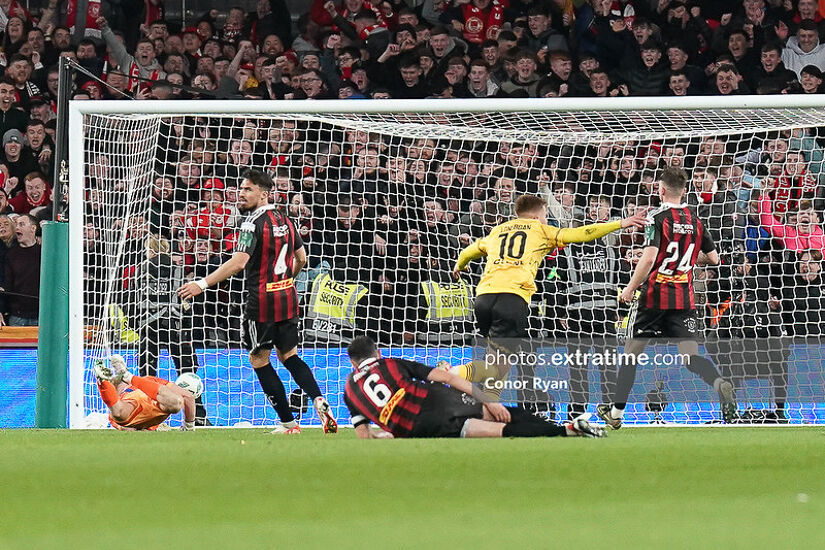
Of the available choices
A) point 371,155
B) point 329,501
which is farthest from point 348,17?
point 329,501

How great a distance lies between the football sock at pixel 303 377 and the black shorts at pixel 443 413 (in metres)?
1.42

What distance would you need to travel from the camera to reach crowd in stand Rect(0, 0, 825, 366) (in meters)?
10.3

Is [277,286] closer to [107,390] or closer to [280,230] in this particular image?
[280,230]

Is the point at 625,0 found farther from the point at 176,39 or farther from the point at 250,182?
the point at 250,182

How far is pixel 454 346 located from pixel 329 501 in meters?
5.32

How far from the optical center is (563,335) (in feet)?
33.8

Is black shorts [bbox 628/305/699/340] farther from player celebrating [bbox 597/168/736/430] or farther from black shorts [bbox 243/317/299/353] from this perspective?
black shorts [bbox 243/317/299/353]

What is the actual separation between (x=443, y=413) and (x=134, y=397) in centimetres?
276

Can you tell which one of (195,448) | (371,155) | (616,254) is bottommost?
(195,448)

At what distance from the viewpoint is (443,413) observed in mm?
6887

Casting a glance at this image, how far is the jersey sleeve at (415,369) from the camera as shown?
6.75m

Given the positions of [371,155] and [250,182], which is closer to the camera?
[250,182]

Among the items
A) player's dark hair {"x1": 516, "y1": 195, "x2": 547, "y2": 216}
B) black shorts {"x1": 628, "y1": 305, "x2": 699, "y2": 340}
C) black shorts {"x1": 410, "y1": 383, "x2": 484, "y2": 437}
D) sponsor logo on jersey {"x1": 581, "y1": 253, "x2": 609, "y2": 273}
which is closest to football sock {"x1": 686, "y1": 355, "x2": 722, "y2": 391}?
black shorts {"x1": 628, "y1": 305, "x2": 699, "y2": 340}

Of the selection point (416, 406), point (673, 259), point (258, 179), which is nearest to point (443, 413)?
point (416, 406)
